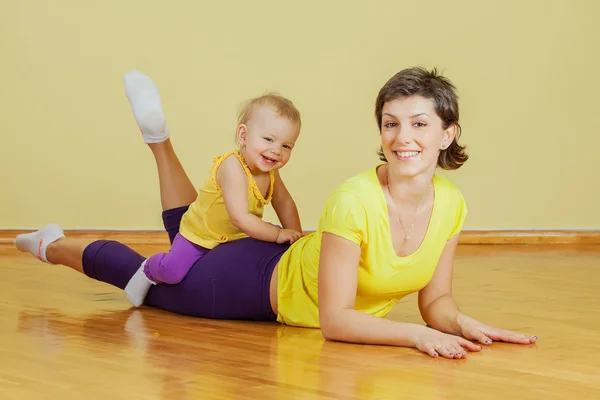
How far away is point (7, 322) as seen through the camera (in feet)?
7.04

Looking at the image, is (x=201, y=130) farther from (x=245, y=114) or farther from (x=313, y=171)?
(x=245, y=114)

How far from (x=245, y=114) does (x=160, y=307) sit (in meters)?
0.56

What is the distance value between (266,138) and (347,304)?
0.58 m

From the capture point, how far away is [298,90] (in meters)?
4.43

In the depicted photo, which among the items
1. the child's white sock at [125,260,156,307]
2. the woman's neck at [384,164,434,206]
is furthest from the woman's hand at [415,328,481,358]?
the child's white sock at [125,260,156,307]

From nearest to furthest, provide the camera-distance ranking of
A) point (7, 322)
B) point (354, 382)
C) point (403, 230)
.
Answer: point (354, 382) < point (403, 230) < point (7, 322)

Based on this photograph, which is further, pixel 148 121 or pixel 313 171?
pixel 313 171

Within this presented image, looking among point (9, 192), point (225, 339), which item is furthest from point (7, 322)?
point (9, 192)

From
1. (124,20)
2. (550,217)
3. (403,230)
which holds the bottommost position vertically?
(550,217)

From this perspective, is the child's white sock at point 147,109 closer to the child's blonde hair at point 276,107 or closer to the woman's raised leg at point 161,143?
the woman's raised leg at point 161,143

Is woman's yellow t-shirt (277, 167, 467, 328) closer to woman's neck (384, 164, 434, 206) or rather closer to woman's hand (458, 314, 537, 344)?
woman's neck (384, 164, 434, 206)

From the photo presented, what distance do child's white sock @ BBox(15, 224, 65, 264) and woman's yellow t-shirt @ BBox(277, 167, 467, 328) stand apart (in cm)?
87

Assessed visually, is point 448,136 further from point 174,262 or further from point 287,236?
point 174,262

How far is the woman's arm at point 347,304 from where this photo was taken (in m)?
1.80
